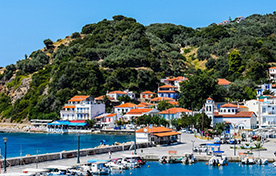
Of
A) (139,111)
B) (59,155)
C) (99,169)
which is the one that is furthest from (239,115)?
(99,169)

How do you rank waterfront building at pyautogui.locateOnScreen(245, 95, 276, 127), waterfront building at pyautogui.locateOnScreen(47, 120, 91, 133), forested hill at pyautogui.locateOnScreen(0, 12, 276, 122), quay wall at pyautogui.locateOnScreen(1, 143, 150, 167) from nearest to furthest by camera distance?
quay wall at pyautogui.locateOnScreen(1, 143, 150, 167), waterfront building at pyautogui.locateOnScreen(245, 95, 276, 127), waterfront building at pyautogui.locateOnScreen(47, 120, 91, 133), forested hill at pyautogui.locateOnScreen(0, 12, 276, 122)

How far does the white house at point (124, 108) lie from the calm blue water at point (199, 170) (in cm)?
4747

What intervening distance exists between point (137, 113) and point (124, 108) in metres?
6.90

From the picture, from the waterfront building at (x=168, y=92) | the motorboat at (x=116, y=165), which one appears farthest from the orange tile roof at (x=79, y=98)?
the motorboat at (x=116, y=165)

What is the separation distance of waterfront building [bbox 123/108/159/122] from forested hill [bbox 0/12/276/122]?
55.5 ft

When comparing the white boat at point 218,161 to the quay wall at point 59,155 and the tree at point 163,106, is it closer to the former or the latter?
the quay wall at point 59,155

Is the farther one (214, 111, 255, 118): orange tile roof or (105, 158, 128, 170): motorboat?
(214, 111, 255, 118): orange tile roof

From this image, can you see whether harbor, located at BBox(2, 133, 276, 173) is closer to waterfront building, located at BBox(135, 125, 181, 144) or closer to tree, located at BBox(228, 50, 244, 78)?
waterfront building, located at BBox(135, 125, 181, 144)

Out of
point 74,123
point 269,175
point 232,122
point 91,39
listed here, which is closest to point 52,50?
point 91,39

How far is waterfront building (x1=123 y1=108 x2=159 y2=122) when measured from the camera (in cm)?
7925

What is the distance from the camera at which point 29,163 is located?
1419 inches

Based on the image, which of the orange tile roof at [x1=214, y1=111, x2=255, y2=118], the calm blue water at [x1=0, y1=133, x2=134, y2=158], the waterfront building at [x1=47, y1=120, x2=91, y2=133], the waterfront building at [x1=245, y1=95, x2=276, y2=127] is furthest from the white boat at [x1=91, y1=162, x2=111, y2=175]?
the waterfront building at [x1=47, y1=120, x2=91, y2=133]

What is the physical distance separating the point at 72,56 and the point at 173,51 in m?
31.0

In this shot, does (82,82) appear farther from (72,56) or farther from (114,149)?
(114,149)
